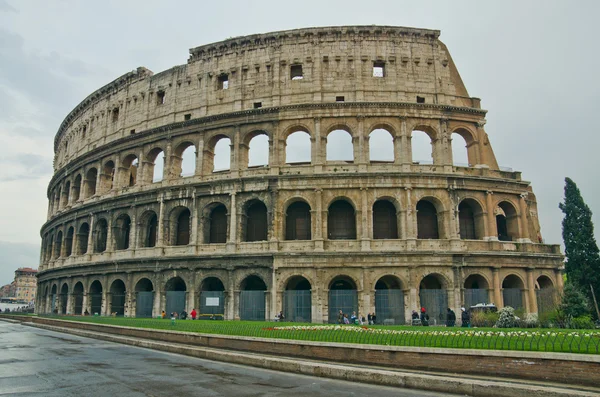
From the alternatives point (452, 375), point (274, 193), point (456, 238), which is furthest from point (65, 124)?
point (452, 375)

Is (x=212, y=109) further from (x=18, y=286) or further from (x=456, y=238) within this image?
(x=18, y=286)

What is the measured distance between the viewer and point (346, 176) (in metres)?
26.6

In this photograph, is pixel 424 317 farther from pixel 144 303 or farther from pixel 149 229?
pixel 149 229

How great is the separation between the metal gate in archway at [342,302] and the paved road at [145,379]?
12.6 meters

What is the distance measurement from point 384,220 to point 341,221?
2.80 metres

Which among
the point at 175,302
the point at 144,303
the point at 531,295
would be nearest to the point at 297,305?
the point at 175,302

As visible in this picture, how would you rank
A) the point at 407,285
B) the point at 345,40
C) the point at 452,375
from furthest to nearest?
the point at 345,40 → the point at 407,285 → the point at 452,375

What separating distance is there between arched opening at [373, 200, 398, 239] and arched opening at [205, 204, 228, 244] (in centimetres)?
1016

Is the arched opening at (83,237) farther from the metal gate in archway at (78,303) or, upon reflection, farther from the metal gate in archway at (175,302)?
the metal gate in archway at (175,302)

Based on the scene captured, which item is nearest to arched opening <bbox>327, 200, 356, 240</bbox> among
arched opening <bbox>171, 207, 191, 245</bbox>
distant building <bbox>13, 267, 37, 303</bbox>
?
arched opening <bbox>171, 207, 191, 245</bbox>

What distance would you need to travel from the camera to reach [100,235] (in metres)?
34.7

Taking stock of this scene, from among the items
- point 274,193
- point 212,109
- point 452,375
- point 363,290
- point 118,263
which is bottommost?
point 452,375

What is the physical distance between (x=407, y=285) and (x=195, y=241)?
45.4ft

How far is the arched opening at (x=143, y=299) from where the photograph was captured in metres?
29.4
